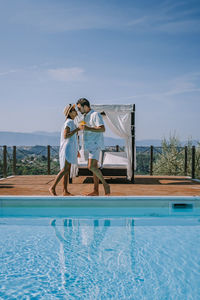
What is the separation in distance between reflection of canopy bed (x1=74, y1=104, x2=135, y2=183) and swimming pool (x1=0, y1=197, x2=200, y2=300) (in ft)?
7.15

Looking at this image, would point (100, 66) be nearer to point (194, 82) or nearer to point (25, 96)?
point (25, 96)

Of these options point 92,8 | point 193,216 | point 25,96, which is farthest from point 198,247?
point 25,96

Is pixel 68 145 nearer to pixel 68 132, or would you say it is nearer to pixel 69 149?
pixel 69 149

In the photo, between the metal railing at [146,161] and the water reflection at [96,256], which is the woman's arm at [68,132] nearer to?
the water reflection at [96,256]

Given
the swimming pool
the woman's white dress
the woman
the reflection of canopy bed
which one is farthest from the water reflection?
the reflection of canopy bed

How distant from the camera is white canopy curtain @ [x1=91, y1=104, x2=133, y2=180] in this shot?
7156 mm

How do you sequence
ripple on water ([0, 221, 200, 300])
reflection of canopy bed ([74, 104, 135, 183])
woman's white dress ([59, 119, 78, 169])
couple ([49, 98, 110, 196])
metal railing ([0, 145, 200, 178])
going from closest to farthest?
ripple on water ([0, 221, 200, 300]), couple ([49, 98, 110, 196]), woman's white dress ([59, 119, 78, 169]), reflection of canopy bed ([74, 104, 135, 183]), metal railing ([0, 145, 200, 178])

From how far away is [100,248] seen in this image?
3473mm

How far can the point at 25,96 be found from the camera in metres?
14.2

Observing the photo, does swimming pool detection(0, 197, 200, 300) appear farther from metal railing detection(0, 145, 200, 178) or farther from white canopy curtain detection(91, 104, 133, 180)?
metal railing detection(0, 145, 200, 178)

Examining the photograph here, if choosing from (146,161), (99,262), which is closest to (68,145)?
(99,262)

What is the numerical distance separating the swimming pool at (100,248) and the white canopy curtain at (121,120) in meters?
2.52

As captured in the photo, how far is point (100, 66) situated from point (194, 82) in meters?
5.38

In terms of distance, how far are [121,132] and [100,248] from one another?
4.19 m
